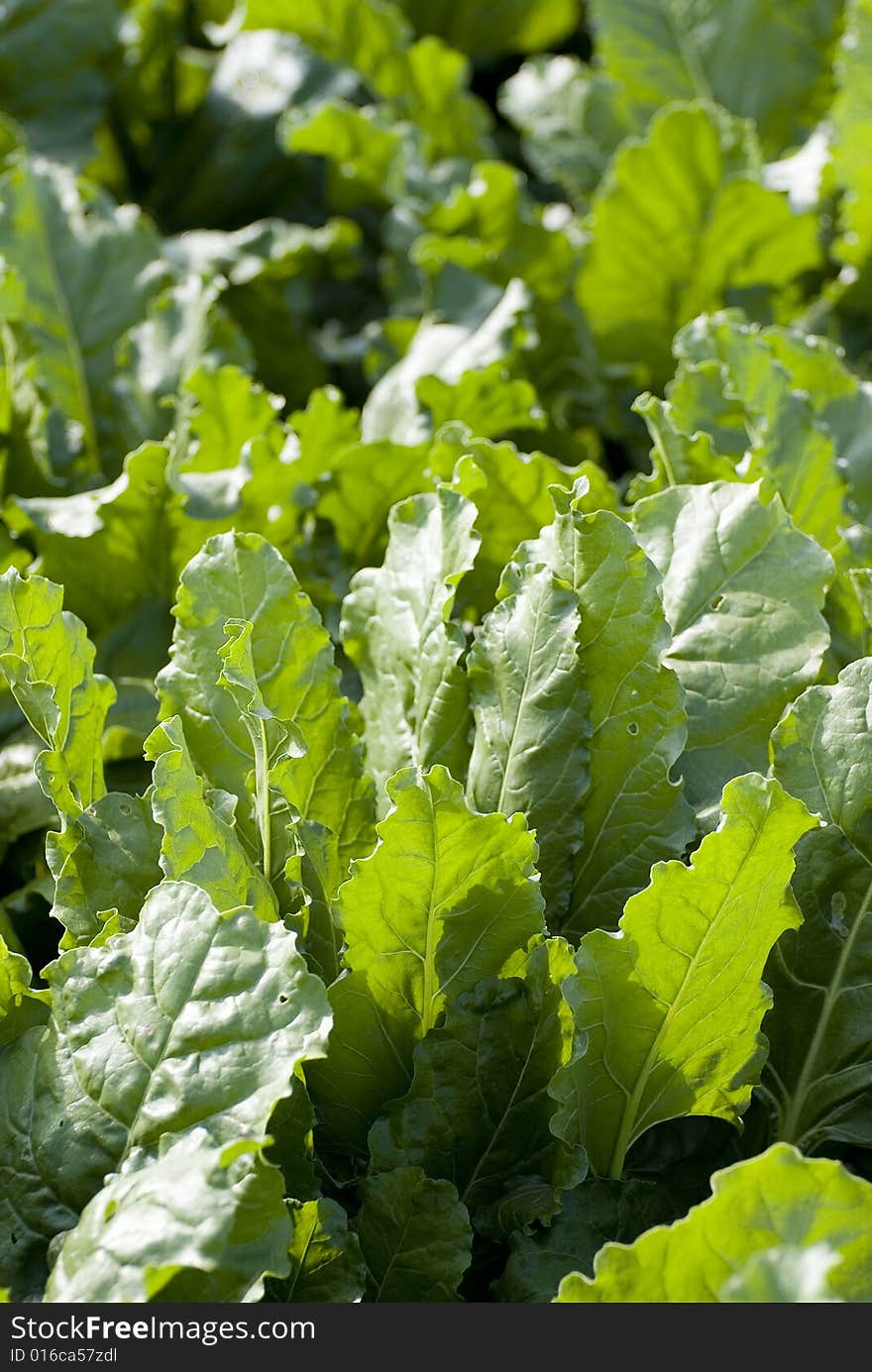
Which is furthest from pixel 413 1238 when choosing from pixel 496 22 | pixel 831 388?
pixel 496 22

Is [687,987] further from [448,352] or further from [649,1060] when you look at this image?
[448,352]

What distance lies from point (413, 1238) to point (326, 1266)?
0.06 meters

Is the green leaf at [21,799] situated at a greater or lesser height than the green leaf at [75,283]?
lesser

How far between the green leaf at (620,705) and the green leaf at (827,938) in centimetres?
9

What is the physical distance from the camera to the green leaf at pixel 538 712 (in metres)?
1.10

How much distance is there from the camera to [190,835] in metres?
1.03

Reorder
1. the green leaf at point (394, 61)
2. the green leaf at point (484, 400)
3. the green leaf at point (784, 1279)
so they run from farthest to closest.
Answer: the green leaf at point (394, 61) → the green leaf at point (484, 400) → the green leaf at point (784, 1279)

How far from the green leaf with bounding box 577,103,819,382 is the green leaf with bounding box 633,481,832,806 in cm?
80

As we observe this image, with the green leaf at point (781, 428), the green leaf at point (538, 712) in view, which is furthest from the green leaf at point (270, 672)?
the green leaf at point (781, 428)

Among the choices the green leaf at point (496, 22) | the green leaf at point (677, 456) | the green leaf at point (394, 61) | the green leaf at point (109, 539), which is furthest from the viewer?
the green leaf at point (496, 22)

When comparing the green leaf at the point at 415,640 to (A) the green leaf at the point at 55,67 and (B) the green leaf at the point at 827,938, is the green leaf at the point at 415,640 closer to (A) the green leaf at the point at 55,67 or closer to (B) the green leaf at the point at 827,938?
(B) the green leaf at the point at 827,938

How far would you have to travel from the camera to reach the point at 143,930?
98cm

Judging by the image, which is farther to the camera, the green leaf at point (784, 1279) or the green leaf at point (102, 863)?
the green leaf at point (102, 863)

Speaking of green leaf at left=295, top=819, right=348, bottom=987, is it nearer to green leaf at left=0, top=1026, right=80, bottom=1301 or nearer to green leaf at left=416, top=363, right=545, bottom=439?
green leaf at left=0, top=1026, right=80, bottom=1301
